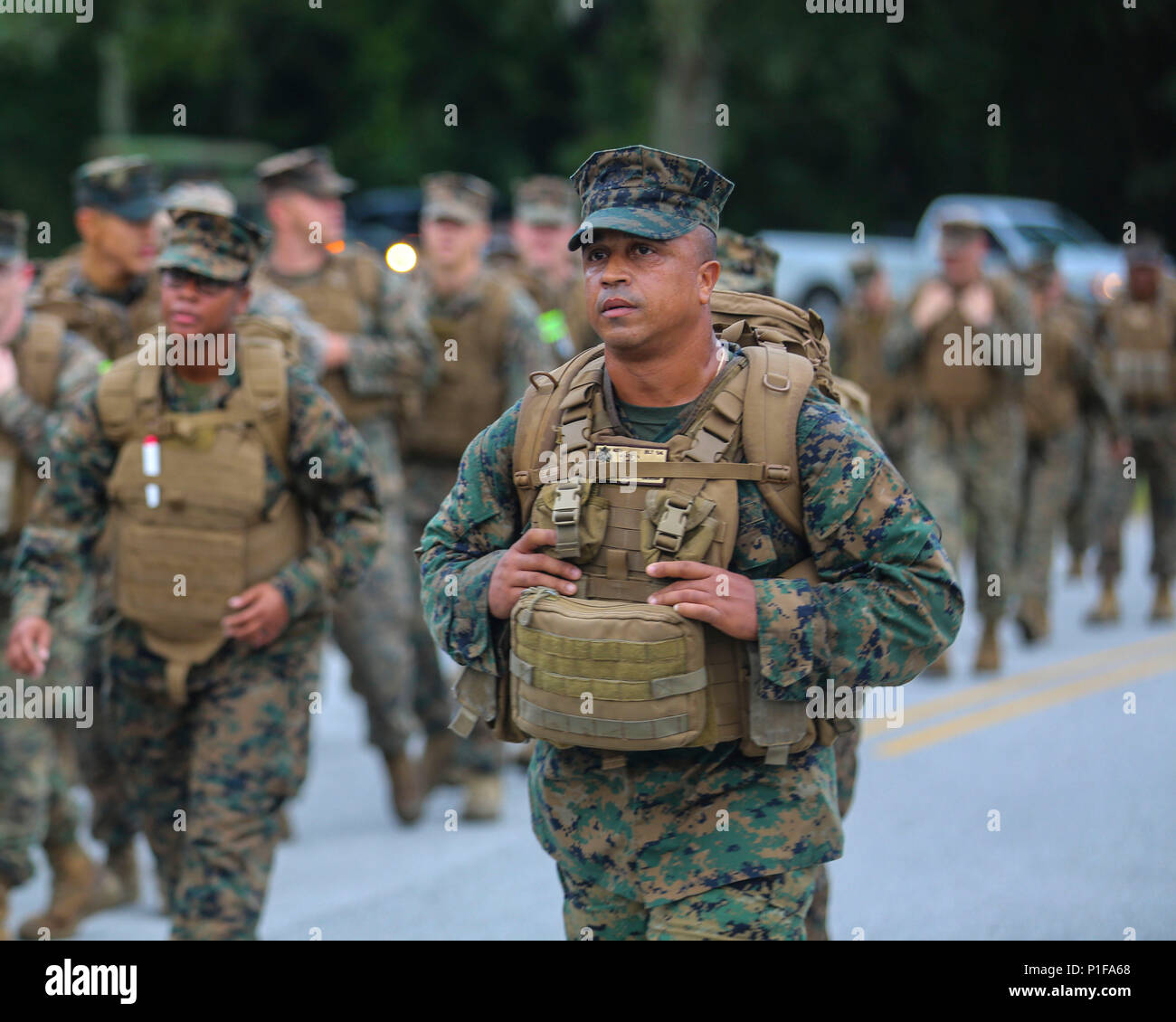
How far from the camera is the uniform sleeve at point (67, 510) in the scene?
5.37 metres

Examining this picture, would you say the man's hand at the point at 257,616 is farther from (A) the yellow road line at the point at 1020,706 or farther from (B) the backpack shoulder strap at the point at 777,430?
(A) the yellow road line at the point at 1020,706

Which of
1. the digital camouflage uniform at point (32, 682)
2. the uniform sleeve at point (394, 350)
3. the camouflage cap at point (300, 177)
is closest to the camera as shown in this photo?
the digital camouflage uniform at point (32, 682)

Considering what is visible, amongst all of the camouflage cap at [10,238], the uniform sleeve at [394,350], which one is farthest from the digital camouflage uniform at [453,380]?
the camouflage cap at [10,238]

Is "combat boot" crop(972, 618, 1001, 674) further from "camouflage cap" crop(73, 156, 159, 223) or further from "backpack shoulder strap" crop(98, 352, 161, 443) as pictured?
"backpack shoulder strap" crop(98, 352, 161, 443)

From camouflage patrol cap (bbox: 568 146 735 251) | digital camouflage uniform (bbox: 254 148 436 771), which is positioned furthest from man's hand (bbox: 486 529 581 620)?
digital camouflage uniform (bbox: 254 148 436 771)

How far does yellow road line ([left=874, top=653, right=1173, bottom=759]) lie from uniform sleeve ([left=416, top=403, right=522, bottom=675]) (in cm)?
535

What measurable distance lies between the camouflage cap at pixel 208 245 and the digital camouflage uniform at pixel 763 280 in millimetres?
1357

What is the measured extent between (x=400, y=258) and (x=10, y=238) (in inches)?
105

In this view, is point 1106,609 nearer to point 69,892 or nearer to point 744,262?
point 744,262

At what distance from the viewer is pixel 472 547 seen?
4.15 metres

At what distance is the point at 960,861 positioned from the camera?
7258mm

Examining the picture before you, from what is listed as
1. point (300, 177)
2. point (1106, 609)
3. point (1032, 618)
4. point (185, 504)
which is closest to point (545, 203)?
point (300, 177)

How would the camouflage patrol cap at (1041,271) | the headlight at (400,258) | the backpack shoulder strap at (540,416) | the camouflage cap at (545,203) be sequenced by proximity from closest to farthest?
the backpack shoulder strap at (540,416) → the headlight at (400,258) → the camouflage cap at (545,203) → the camouflage patrol cap at (1041,271)

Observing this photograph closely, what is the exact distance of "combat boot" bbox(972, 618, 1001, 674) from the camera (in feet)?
36.4
